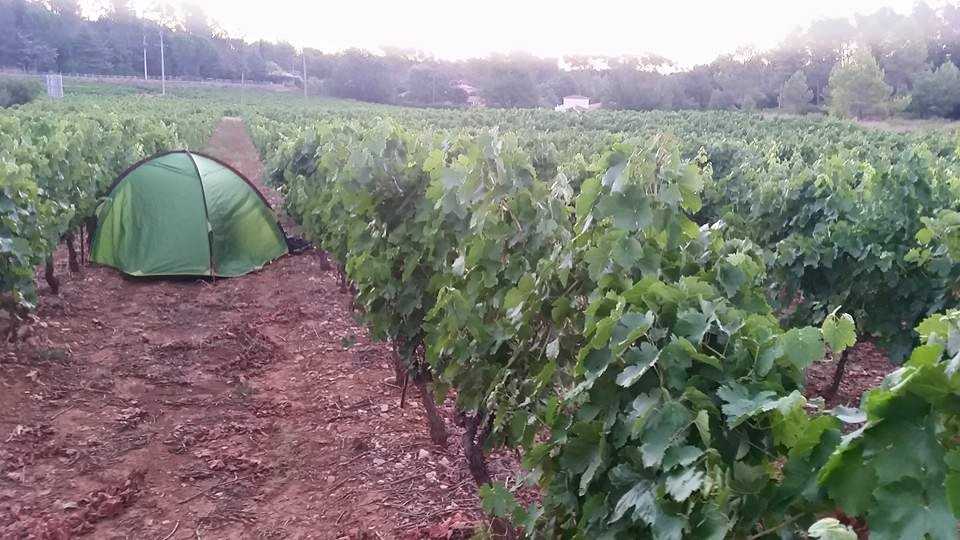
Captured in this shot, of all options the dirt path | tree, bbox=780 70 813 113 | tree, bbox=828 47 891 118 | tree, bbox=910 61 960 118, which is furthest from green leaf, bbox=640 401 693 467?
tree, bbox=780 70 813 113

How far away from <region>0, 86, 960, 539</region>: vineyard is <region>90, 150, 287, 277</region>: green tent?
3.25 m

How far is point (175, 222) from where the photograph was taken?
10.5 metres

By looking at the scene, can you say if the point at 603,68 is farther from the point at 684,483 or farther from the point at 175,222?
the point at 684,483

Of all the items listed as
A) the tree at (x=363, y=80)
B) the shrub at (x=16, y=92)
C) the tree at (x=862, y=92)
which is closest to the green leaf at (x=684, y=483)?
the shrub at (x=16, y=92)

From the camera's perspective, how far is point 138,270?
33.3ft

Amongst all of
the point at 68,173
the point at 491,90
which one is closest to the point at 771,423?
the point at 68,173

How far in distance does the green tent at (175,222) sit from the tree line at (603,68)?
57.2 m

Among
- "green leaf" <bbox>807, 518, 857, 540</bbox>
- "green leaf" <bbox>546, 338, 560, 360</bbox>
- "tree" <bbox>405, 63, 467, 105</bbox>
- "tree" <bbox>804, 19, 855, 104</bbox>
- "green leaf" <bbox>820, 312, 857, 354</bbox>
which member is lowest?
"green leaf" <bbox>546, 338, 560, 360</bbox>

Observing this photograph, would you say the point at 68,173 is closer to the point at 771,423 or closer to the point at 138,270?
the point at 138,270

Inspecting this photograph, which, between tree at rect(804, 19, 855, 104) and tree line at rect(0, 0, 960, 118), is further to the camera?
tree at rect(804, 19, 855, 104)

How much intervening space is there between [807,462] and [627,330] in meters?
0.65

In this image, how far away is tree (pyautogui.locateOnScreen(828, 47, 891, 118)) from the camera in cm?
5644

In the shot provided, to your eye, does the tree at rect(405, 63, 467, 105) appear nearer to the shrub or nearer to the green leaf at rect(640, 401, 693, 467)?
the shrub

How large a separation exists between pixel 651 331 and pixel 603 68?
306 ft
